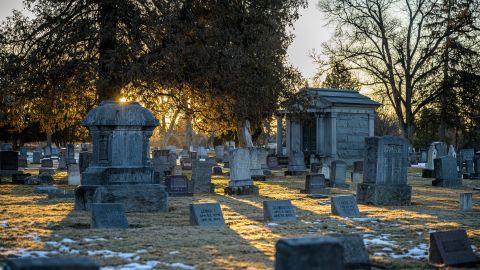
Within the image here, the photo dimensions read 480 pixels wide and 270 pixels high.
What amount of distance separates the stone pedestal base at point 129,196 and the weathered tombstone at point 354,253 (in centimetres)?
697

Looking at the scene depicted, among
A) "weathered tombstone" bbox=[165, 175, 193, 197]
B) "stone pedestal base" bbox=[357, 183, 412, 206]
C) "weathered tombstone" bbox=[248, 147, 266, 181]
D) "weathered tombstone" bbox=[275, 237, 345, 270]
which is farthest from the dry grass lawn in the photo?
"weathered tombstone" bbox=[248, 147, 266, 181]

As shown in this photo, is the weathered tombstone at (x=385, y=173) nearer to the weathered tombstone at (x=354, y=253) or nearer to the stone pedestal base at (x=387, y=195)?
the stone pedestal base at (x=387, y=195)

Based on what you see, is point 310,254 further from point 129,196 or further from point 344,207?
point 129,196

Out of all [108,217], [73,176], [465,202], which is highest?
[73,176]

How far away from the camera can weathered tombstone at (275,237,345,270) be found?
4.82 metres

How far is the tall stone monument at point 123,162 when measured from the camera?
43.7 ft

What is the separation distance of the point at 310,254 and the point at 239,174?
13.6 m

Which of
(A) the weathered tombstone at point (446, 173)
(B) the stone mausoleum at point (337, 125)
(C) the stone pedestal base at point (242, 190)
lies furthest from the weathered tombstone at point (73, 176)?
(B) the stone mausoleum at point (337, 125)

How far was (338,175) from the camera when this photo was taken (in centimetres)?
2131

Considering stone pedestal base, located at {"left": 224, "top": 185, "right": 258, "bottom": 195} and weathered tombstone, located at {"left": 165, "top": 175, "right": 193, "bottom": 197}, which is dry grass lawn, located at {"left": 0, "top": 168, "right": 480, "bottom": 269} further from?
stone pedestal base, located at {"left": 224, "top": 185, "right": 258, "bottom": 195}

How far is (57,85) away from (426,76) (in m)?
22.1

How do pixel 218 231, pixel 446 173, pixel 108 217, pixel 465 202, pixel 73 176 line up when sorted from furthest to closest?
pixel 73 176 < pixel 446 173 < pixel 465 202 < pixel 108 217 < pixel 218 231

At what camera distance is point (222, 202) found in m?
15.7

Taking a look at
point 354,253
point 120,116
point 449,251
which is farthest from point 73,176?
point 449,251
